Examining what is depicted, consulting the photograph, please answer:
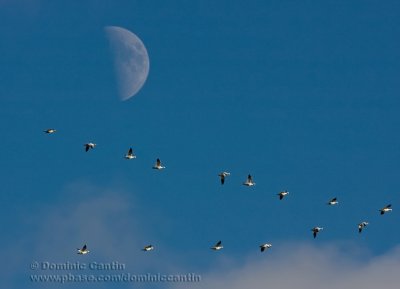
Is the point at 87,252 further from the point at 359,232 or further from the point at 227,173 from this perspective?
the point at 359,232

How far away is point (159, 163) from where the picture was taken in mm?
163750

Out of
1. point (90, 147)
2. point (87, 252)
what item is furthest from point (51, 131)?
point (87, 252)

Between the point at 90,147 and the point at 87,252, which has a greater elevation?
the point at 90,147

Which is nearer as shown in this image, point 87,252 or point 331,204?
point 87,252

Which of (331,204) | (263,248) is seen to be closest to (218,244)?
(263,248)

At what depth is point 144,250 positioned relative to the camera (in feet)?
542

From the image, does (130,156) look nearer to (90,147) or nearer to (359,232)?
(90,147)

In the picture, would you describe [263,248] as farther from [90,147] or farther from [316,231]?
[90,147]

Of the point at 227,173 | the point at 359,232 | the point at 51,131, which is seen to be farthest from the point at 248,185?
the point at 51,131

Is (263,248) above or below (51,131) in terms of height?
below

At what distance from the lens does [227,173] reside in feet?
538

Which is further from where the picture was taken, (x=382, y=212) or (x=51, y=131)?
(x=382, y=212)

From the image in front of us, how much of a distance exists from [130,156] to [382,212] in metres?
35.8

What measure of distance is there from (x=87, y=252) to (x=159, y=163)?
558 inches
